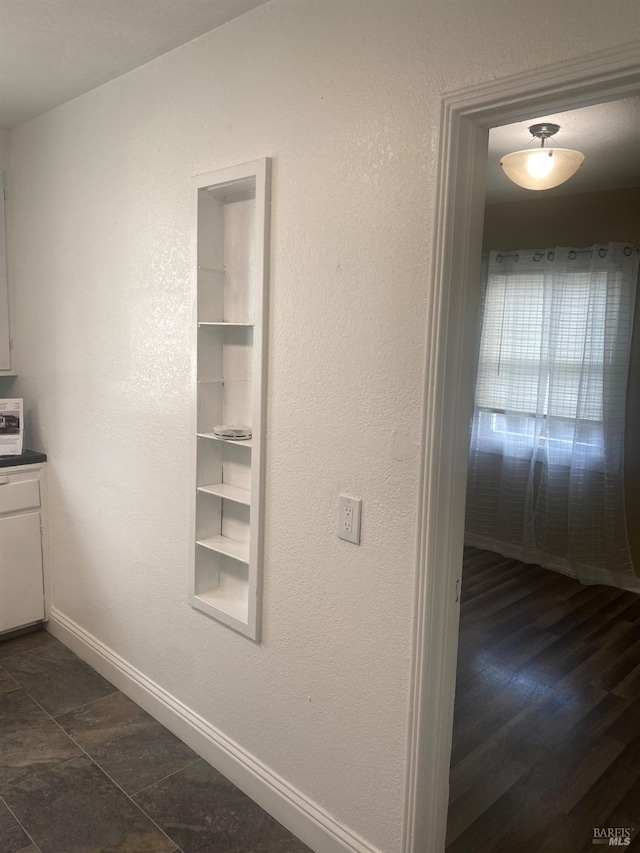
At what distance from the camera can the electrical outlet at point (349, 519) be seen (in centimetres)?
182

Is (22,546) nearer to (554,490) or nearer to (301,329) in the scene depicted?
(301,329)

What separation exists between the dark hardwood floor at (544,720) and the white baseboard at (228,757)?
16.7 inches

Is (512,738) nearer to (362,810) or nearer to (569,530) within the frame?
(362,810)

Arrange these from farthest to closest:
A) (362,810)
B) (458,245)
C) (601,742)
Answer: (601,742) < (362,810) < (458,245)

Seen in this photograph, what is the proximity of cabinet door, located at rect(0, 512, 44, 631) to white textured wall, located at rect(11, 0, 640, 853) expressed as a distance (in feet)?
1.88

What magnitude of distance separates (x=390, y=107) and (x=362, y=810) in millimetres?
1943

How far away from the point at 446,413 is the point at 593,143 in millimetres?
2449

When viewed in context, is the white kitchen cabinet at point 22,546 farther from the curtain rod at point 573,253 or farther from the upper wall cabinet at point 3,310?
the curtain rod at point 573,253

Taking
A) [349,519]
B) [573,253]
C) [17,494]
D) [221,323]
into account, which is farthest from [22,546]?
[573,253]

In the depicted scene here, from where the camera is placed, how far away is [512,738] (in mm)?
2584

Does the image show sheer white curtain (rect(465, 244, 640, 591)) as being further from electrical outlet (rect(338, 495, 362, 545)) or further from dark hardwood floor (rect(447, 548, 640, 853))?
electrical outlet (rect(338, 495, 362, 545))

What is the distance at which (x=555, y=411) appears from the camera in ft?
14.7

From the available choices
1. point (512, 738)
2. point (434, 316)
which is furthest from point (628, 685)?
point (434, 316)

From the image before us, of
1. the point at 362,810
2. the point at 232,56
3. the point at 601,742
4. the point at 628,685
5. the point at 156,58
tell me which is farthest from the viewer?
the point at 628,685
